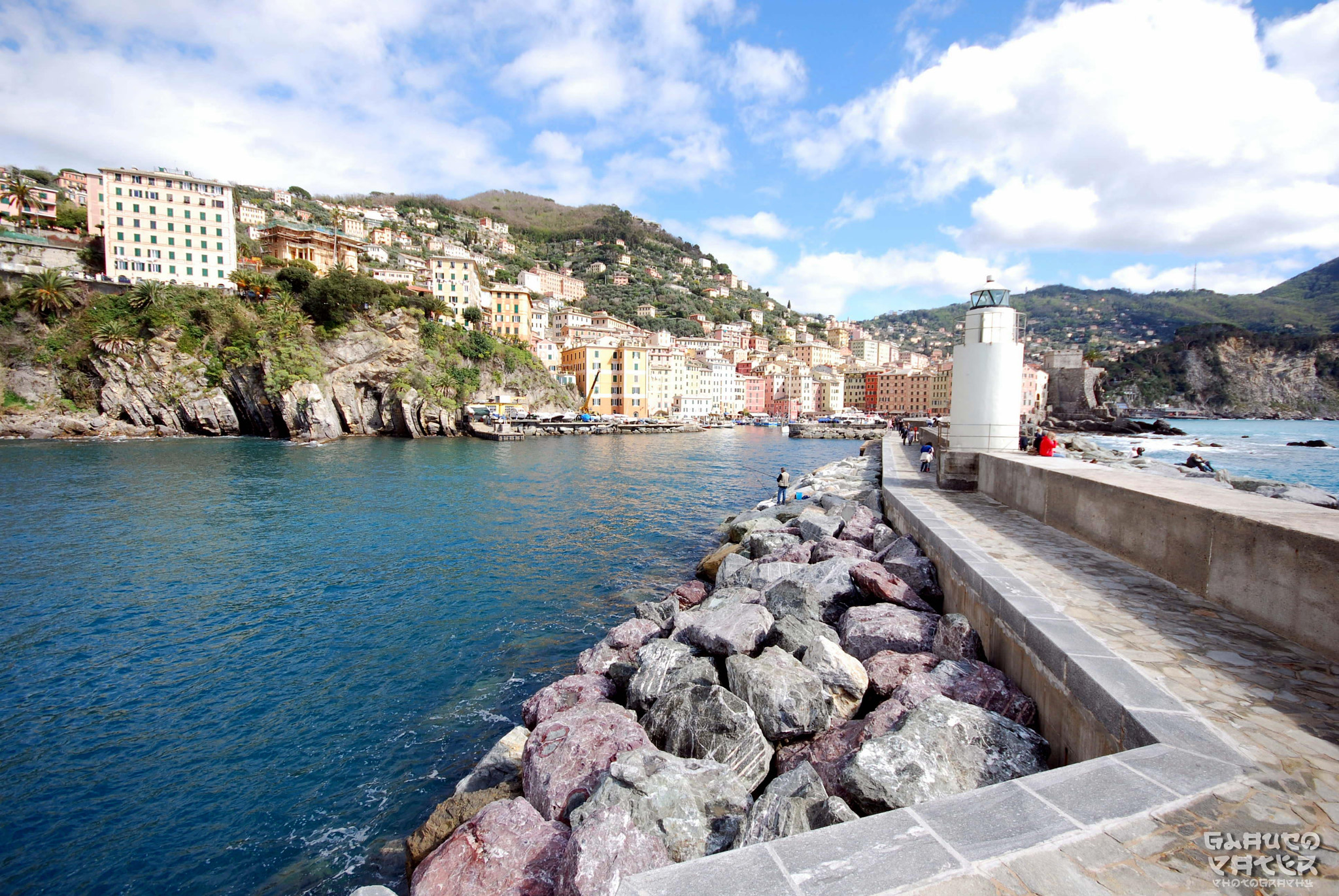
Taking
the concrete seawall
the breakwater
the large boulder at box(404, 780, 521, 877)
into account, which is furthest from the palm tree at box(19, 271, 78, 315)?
the concrete seawall

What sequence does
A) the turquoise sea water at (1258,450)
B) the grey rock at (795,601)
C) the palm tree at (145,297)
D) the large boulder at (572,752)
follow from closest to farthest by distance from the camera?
the large boulder at (572,752) → the grey rock at (795,601) → the turquoise sea water at (1258,450) → the palm tree at (145,297)

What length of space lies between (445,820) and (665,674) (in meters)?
2.36

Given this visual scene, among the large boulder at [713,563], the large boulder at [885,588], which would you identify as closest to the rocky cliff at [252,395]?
the large boulder at [713,563]

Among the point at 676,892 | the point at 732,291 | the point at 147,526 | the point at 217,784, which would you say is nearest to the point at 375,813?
the point at 217,784

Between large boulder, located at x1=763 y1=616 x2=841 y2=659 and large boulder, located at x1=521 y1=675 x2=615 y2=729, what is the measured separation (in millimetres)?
1894

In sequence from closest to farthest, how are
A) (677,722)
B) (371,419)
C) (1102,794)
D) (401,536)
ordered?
1. (1102,794)
2. (677,722)
3. (401,536)
4. (371,419)

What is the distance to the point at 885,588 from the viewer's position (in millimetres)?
7133

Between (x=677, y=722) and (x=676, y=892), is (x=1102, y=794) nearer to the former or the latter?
(x=676, y=892)

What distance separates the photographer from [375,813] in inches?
213

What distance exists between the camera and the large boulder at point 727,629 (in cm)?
619

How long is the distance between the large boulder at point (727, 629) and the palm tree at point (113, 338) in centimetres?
6056

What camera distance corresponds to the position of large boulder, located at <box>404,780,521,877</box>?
4.38 m

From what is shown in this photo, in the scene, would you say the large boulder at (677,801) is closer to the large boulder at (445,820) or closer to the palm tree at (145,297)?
the large boulder at (445,820)

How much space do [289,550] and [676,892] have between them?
15743 millimetres
